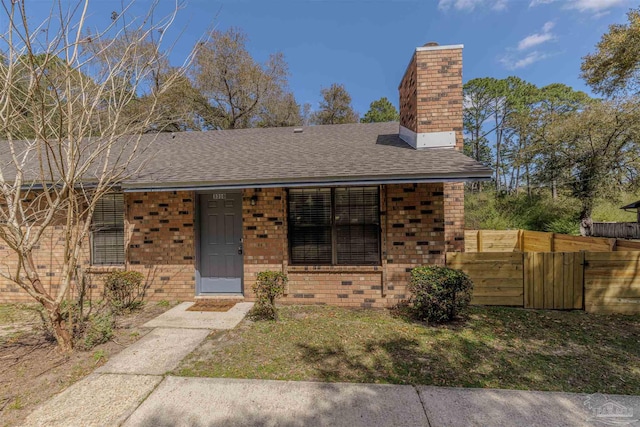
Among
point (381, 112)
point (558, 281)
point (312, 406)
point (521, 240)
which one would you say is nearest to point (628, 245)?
point (558, 281)

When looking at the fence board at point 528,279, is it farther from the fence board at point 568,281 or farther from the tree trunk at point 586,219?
the tree trunk at point 586,219

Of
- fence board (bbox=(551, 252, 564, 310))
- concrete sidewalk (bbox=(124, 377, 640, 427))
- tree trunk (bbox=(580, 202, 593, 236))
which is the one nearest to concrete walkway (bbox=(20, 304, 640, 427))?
concrete sidewalk (bbox=(124, 377, 640, 427))

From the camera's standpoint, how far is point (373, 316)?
503cm

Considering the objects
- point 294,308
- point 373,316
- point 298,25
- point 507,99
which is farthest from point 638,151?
point 294,308

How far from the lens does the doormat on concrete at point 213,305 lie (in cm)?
540

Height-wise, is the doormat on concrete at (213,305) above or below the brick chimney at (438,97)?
below

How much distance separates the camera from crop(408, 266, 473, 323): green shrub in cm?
458

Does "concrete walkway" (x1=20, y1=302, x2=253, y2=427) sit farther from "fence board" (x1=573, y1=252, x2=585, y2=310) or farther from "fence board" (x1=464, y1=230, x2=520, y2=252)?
"fence board" (x1=464, y1=230, x2=520, y2=252)

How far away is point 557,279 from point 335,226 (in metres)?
4.17

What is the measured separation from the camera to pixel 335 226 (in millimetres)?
5664

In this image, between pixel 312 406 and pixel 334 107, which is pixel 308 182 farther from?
pixel 334 107

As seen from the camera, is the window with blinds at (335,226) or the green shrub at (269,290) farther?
the window with blinds at (335,226)

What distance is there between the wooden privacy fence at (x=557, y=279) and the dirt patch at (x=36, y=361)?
5605mm

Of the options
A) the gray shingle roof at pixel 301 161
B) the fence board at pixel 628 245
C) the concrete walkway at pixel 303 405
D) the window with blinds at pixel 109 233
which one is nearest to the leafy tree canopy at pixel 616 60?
the fence board at pixel 628 245
